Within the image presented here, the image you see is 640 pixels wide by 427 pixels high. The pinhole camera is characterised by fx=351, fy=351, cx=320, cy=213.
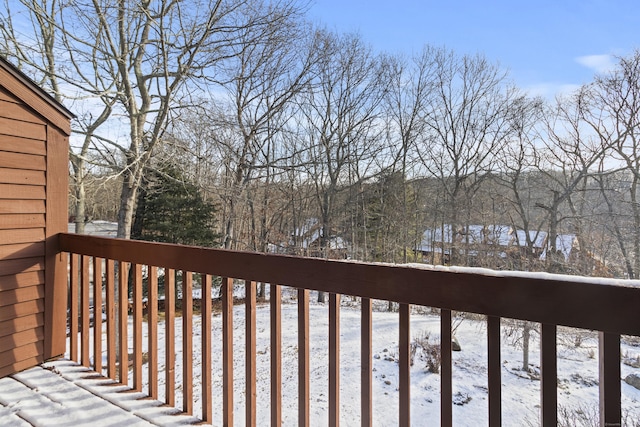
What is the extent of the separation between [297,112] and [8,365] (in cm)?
1167

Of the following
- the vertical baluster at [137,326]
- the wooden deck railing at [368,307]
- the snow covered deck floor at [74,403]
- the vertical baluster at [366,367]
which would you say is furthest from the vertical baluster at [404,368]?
the vertical baluster at [137,326]

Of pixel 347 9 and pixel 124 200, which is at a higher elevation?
pixel 347 9

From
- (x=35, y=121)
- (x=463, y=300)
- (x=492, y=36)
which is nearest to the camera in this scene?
(x=463, y=300)

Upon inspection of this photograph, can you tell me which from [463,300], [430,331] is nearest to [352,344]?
[430,331]

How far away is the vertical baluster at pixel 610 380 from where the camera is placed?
877 millimetres

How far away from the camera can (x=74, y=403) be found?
1685mm

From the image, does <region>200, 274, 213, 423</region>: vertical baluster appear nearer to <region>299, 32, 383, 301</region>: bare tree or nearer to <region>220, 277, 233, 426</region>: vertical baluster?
<region>220, 277, 233, 426</region>: vertical baluster

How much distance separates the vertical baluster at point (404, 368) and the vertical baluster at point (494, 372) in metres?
0.24

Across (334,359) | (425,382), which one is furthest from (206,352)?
(425,382)

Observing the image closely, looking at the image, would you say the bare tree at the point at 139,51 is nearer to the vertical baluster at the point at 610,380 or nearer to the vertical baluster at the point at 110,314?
the vertical baluster at the point at 110,314

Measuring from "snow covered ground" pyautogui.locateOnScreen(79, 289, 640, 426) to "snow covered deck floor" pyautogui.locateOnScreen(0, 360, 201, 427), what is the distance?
81 centimetres

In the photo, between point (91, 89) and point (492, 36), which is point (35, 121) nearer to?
point (91, 89)

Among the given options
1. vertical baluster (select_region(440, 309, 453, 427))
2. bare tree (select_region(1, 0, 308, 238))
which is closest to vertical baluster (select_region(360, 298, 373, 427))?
vertical baluster (select_region(440, 309, 453, 427))

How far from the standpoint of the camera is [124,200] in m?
6.80
